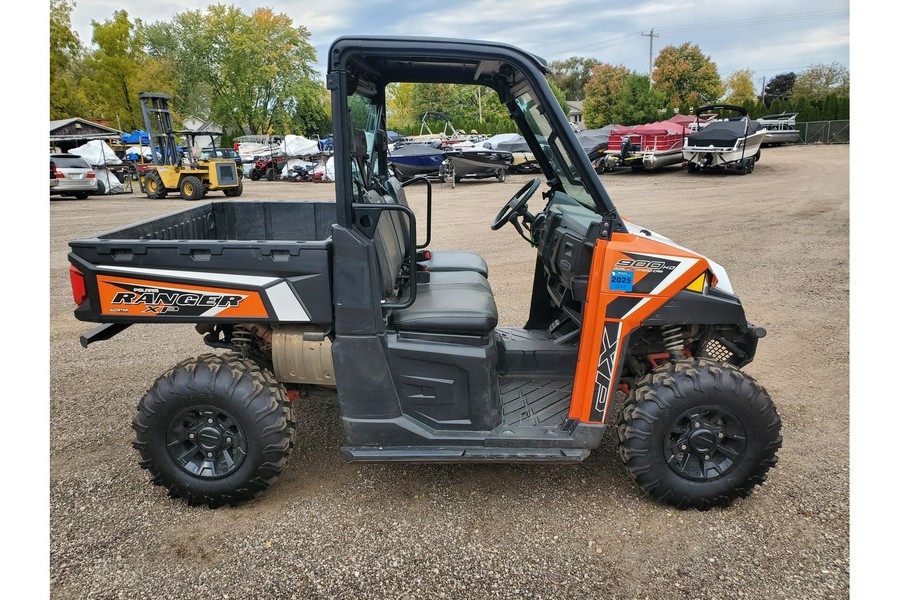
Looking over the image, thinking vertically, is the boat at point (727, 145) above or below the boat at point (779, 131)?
below

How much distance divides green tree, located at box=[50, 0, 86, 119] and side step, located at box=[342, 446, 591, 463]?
4268 cm

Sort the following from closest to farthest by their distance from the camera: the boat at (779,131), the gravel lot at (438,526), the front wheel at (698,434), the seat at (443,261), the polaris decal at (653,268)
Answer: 1. the gravel lot at (438,526)
2. the polaris decal at (653,268)
3. the front wheel at (698,434)
4. the seat at (443,261)
5. the boat at (779,131)

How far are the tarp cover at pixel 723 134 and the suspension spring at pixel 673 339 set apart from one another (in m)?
18.6

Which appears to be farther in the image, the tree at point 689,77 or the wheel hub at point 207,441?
the tree at point 689,77

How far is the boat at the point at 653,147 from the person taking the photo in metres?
21.4

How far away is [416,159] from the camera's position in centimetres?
1995

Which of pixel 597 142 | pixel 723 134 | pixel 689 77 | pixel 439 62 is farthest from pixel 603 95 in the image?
pixel 439 62

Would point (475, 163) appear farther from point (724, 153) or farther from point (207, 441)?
point (207, 441)

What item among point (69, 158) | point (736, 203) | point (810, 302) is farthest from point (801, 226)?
point (69, 158)

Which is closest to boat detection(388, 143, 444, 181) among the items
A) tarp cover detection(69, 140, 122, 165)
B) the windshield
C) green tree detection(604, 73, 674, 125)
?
tarp cover detection(69, 140, 122, 165)

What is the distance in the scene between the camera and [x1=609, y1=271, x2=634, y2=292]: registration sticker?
2.77m

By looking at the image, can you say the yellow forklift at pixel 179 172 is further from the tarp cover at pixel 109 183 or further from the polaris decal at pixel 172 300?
the polaris decal at pixel 172 300

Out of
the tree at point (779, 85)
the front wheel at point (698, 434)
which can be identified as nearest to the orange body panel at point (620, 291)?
the front wheel at point (698, 434)

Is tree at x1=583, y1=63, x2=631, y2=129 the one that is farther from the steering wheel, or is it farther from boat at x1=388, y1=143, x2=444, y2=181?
the steering wheel
